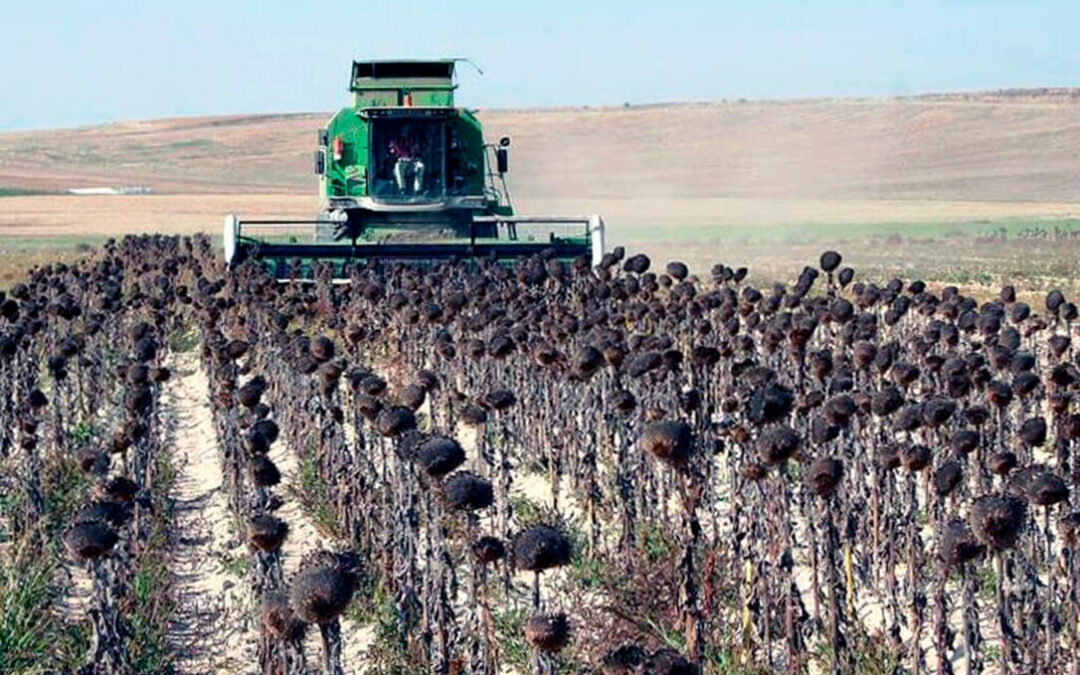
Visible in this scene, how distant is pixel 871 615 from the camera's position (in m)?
10.5

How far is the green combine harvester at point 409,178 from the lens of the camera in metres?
26.0

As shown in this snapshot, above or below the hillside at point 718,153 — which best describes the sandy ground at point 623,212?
below

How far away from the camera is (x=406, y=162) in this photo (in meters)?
26.8

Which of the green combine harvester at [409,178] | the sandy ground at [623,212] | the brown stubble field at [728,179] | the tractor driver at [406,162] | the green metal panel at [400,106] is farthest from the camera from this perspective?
the sandy ground at [623,212]

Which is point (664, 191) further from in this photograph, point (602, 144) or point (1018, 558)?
point (1018, 558)

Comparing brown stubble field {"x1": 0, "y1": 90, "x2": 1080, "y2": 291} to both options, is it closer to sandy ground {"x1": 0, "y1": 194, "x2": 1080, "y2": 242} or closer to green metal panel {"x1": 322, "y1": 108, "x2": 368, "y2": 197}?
sandy ground {"x1": 0, "y1": 194, "x2": 1080, "y2": 242}

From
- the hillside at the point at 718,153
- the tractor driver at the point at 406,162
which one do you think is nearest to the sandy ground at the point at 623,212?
the hillside at the point at 718,153

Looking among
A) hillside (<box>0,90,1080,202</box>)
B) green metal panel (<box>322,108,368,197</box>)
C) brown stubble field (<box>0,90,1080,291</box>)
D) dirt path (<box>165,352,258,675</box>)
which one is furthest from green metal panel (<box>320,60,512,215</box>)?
hillside (<box>0,90,1080,202</box>)

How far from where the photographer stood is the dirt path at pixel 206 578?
1026cm

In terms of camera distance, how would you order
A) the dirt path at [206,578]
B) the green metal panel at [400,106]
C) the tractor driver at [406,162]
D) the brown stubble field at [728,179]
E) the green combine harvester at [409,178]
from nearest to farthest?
the dirt path at [206,578], the green combine harvester at [409,178], the tractor driver at [406,162], the green metal panel at [400,106], the brown stubble field at [728,179]

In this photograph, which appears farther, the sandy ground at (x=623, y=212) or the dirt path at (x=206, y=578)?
the sandy ground at (x=623, y=212)

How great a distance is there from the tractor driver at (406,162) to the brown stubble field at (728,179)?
40.1ft

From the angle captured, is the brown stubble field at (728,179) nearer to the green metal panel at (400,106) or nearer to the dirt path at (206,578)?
the green metal panel at (400,106)

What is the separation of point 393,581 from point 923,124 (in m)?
127
